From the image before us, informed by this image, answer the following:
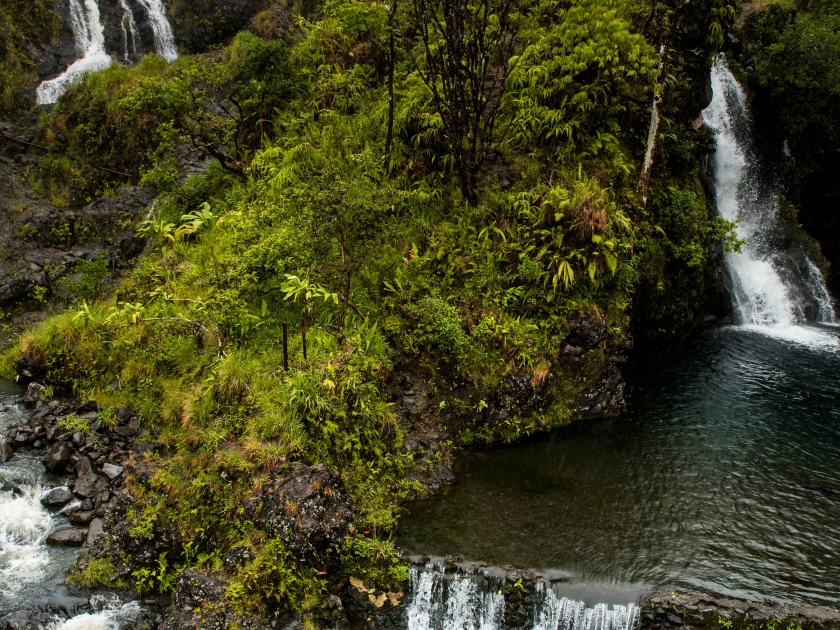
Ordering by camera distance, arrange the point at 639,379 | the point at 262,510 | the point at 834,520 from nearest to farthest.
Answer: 1. the point at 262,510
2. the point at 834,520
3. the point at 639,379

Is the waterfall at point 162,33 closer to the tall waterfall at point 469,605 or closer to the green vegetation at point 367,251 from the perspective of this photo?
the green vegetation at point 367,251

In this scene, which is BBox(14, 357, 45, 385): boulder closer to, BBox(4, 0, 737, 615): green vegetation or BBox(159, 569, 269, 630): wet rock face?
BBox(4, 0, 737, 615): green vegetation

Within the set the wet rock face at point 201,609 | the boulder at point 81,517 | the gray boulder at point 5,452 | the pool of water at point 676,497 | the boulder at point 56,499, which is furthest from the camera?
the gray boulder at point 5,452

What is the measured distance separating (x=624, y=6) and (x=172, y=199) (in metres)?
13.2

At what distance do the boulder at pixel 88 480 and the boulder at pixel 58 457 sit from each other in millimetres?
246

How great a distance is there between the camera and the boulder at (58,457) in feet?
31.5

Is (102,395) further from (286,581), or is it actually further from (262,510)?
(286,581)

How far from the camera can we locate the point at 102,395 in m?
11.0

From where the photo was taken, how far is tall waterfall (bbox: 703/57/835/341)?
18.2 metres

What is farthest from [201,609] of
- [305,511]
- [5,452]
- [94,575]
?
[5,452]

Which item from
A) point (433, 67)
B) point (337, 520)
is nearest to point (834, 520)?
point (337, 520)

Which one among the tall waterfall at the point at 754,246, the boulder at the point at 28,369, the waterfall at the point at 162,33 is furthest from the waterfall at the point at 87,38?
the tall waterfall at the point at 754,246

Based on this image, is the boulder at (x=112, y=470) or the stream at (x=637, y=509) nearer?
the stream at (x=637, y=509)

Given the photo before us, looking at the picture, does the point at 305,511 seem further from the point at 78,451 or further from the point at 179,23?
the point at 179,23
